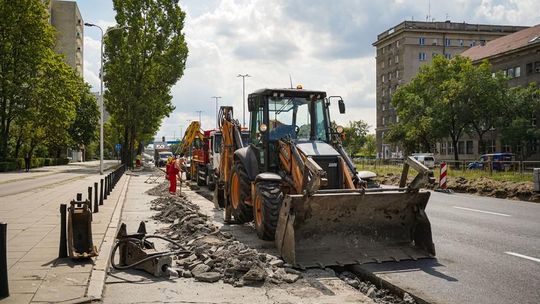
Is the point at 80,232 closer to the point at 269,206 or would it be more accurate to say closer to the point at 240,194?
the point at 269,206

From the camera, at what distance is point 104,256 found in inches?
314

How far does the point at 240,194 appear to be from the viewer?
11320 mm

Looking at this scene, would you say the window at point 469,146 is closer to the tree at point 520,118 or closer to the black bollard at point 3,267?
the tree at point 520,118

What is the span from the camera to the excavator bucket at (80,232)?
7.71m

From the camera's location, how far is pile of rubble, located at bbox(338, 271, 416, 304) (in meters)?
6.21

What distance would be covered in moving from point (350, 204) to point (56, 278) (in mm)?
4277

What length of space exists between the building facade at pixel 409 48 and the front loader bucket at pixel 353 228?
8420 centimetres

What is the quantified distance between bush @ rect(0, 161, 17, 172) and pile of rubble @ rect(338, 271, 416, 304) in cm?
4019

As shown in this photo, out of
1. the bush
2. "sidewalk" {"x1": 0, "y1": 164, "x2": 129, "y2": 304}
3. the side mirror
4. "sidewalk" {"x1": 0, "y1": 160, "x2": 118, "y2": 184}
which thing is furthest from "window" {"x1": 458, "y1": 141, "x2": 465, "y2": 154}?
the side mirror

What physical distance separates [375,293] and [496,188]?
17.6 meters

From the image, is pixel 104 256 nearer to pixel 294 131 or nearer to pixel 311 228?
pixel 311 228

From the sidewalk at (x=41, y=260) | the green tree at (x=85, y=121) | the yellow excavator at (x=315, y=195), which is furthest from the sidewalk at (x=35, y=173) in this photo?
the green tree at (x=85, y=121)

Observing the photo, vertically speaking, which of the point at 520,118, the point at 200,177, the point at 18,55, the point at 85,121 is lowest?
the point at 200,177

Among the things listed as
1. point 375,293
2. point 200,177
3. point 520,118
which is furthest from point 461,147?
point 375,293
